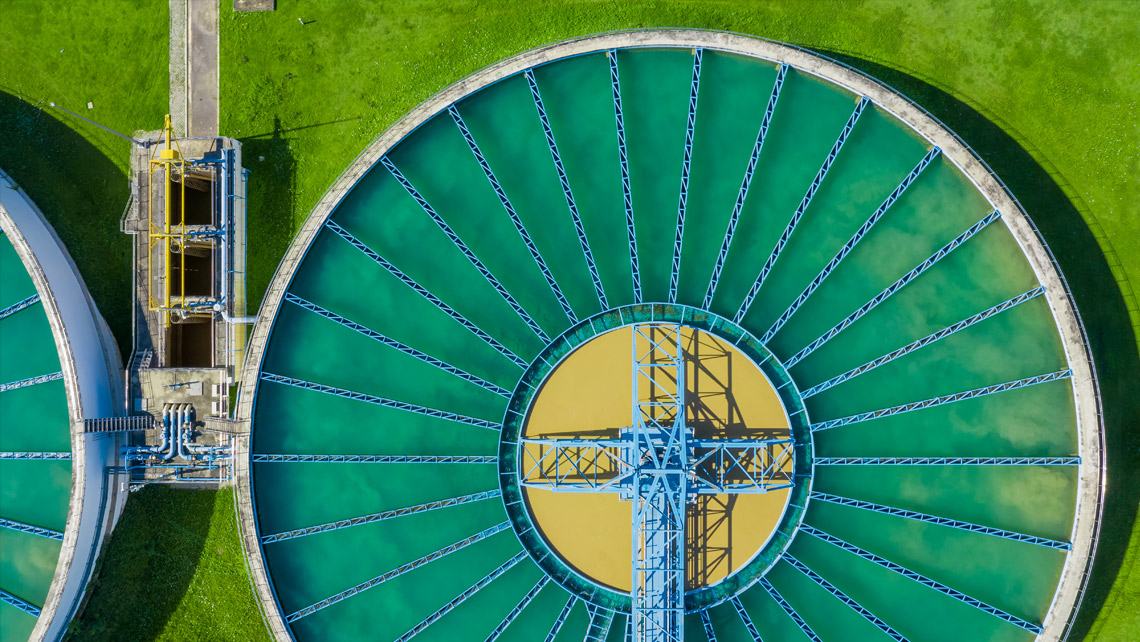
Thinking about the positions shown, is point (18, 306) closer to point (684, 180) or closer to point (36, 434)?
point (36, 434)

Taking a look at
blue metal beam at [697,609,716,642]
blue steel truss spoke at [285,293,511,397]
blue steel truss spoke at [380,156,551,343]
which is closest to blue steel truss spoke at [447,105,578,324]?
blue steel truss spoke at [380,156,551,343]

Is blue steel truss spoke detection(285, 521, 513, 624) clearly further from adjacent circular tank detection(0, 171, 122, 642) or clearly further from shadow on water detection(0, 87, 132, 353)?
shadow on water detection(0, 87, 132, 353)

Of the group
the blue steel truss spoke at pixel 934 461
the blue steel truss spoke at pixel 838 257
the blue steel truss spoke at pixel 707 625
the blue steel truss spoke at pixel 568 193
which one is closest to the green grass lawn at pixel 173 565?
the blue steel truss spoke at pixel 568 193

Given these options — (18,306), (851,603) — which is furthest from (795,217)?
(18,306)

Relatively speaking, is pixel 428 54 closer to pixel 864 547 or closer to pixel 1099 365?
pixel 864 547

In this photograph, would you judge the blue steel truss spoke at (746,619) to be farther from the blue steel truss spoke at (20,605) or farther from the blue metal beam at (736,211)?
the blue steel truss spoke at (20,605)

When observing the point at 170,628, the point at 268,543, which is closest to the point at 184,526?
the point at 170,628
